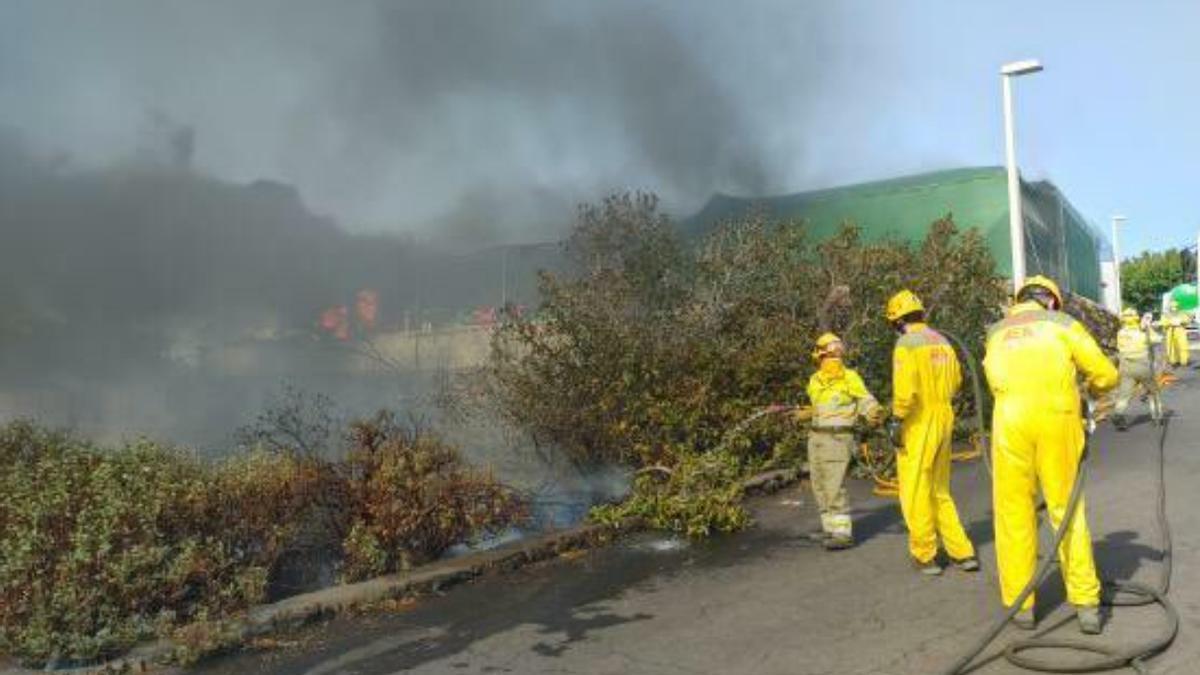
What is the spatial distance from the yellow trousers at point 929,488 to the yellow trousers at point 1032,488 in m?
0.92

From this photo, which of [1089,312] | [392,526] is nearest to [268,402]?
[392,526]

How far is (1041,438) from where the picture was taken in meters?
4.06

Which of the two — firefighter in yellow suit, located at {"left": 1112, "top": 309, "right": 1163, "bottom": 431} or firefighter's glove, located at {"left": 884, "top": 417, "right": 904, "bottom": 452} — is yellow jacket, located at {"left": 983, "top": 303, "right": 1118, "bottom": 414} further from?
firefighter in yellow suit, located at {"left": 1112, "top": 309, "right": 1163, "bottom": 431}

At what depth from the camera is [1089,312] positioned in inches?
806

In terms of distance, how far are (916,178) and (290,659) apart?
18808mm

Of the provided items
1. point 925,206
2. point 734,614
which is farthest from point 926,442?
point 925,206

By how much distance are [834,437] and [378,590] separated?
2.81 meters

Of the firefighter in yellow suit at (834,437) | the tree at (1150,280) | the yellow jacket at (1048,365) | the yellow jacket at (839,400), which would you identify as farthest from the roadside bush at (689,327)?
the tree at (1150,280)

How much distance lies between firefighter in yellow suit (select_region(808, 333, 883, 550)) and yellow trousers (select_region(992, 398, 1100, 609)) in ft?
5.79

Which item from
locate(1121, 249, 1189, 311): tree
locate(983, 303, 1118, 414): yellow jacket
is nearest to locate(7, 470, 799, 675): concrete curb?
locate(983, 303, 1118, 414): yellow jacket

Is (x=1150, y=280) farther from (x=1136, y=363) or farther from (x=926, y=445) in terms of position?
(x=926, y=445)

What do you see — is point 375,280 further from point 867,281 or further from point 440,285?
point 867,281

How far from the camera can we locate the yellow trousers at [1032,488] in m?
4.02

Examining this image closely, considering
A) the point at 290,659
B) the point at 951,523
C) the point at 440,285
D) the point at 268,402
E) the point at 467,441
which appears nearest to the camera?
the point at 290,659
